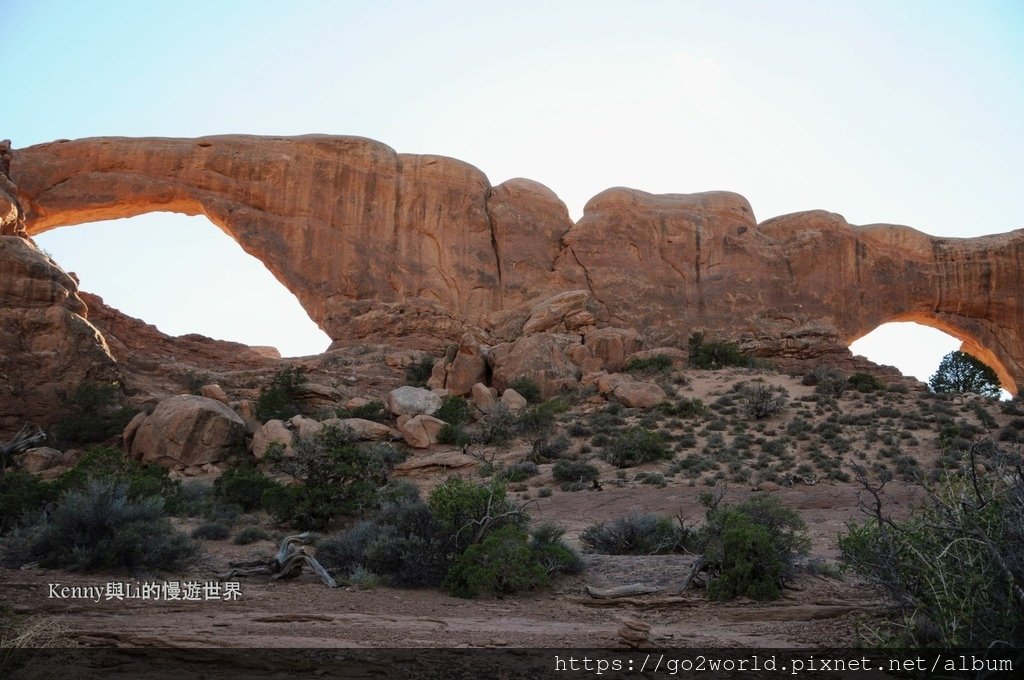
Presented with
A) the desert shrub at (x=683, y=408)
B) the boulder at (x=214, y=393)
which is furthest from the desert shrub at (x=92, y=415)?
the desert shrub at (x=683, y=408)

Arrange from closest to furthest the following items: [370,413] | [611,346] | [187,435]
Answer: [187,435] → [370,413] → [611,346]

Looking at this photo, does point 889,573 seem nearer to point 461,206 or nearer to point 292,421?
point 292,421

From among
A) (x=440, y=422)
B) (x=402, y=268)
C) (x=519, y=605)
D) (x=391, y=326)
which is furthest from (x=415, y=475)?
(x=402, y=268)

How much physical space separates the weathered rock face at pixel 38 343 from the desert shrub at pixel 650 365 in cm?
1702

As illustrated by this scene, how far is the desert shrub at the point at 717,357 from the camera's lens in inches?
1153

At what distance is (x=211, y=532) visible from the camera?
11078 mm

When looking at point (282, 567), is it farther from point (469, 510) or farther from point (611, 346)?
point (611, 346)

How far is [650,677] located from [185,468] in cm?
1666

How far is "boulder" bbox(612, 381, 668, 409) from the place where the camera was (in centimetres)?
2297

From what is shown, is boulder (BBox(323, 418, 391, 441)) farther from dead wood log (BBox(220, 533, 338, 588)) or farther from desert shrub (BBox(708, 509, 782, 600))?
desert shrub (BBox(708, 509, 782, 600))

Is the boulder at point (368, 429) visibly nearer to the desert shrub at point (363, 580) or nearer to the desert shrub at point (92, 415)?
the desert shrub at point (92, 415)

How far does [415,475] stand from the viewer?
17531 mm

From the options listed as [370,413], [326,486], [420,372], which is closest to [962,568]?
[326,486]

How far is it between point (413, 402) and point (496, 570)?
617 inches
